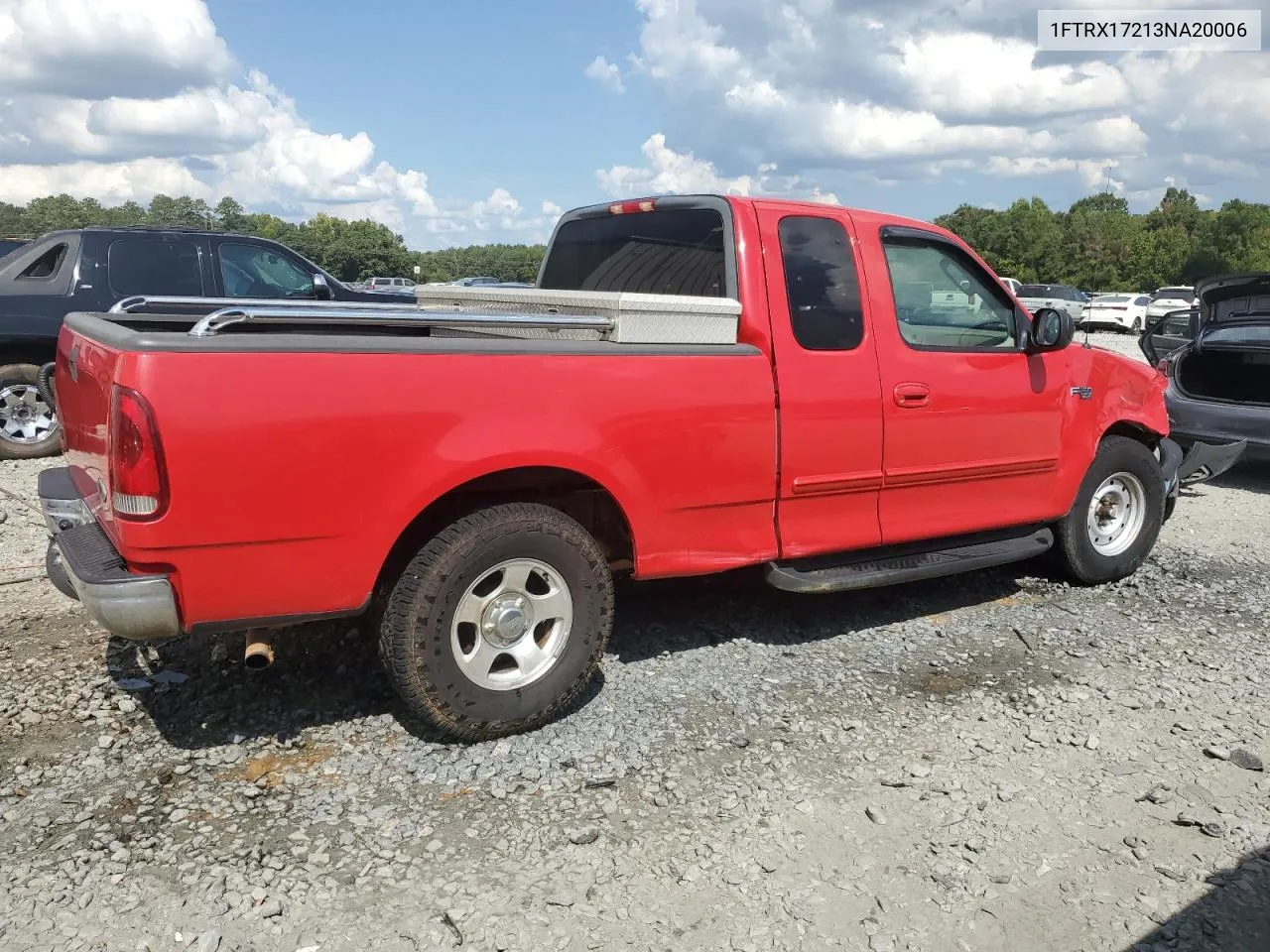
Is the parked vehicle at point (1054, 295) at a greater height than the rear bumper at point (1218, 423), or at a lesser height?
greater

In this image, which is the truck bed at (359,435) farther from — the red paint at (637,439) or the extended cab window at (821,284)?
the extended cab window at (821,284)

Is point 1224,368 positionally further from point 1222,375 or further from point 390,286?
point 390,286

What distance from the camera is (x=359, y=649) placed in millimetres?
4492

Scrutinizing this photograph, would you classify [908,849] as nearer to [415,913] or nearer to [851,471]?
[415,913]

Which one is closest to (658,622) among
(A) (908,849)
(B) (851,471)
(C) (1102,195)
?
(B) (851,471)

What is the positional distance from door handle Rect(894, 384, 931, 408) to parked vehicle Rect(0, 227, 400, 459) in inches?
250

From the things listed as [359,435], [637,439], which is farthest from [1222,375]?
[359,435]

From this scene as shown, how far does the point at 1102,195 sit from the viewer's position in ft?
417

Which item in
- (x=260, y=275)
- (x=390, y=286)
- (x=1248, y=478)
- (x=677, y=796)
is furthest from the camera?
(x=390, y=286)

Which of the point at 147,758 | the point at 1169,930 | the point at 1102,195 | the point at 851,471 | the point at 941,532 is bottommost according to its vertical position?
the point at 1169,930

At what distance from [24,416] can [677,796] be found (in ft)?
25.4

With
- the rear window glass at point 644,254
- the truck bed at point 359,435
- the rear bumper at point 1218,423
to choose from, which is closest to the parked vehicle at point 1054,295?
the rear bumper at point 1218,423

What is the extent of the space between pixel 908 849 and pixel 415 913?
149 cm

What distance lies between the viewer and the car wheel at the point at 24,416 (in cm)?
852
